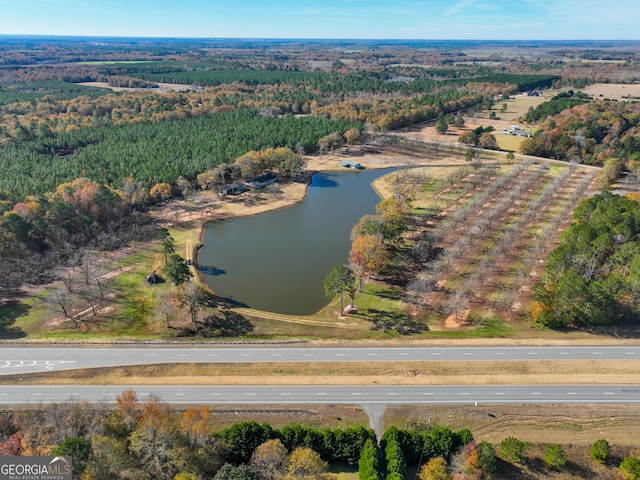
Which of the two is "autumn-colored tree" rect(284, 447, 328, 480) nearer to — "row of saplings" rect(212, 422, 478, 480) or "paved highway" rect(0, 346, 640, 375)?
"row of saplings" rect(212, 422, 478, 480)

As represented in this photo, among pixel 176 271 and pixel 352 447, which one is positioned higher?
pixel 176 271

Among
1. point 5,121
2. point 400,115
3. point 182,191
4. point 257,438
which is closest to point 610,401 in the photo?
point 257,438

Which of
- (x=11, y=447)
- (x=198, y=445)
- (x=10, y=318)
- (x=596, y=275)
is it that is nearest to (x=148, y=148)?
(x=10, y=318)

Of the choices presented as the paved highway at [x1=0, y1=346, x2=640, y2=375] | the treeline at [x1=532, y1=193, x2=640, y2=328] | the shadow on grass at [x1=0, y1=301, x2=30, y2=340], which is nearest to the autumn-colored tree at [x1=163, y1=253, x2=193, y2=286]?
the paved highway at [x1=0, y1=346, x2=640, y2=375]

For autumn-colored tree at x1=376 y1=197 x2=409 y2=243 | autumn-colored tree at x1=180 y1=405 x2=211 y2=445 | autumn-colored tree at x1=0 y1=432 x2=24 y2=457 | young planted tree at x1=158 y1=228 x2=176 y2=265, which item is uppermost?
autumn-colored tree at x1=376 y1=197 x2=409 y2=243

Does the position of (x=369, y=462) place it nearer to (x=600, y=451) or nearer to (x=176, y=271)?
(x=600, y=451)

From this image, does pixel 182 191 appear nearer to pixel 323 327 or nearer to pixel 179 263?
pixel 179 263
